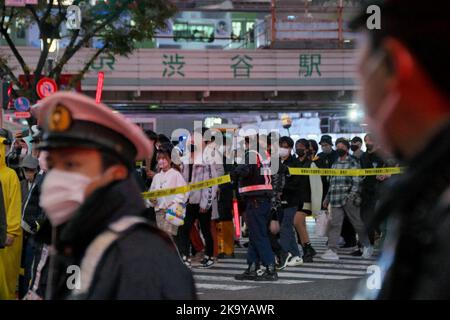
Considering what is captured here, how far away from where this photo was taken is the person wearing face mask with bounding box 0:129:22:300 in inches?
308

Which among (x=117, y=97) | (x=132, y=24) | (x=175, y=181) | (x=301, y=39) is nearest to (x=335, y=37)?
(x=301, y=39)

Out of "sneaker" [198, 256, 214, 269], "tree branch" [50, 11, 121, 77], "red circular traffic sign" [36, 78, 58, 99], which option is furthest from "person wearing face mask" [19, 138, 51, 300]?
"tree branch" [50, 11, 121, 77]

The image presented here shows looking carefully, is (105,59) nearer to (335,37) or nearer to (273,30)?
(273,30)

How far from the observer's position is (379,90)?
174 cm

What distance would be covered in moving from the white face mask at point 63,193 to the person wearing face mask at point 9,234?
201 inches

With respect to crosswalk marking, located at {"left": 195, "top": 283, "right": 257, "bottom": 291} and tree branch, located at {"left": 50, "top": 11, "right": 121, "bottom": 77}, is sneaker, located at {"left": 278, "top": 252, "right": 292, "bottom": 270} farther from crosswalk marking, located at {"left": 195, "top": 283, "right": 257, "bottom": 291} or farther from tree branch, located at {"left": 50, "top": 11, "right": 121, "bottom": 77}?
tree branch, located at {"left": 50, "top": 11, "right": 121, "bottom": 77}

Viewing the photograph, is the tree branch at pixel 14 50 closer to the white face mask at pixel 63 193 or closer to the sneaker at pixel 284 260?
the sneaker at pixel 284 260

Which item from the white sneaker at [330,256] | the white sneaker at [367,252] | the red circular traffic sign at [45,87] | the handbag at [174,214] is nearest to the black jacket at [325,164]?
the white sneaker at [367,252]

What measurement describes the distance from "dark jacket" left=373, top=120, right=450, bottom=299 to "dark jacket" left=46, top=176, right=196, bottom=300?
90 cm

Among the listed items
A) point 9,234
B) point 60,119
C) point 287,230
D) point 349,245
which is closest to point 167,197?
point 287,230

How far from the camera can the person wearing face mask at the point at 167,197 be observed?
10.7 metres
